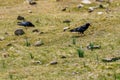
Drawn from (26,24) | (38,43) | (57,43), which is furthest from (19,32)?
(57,43)

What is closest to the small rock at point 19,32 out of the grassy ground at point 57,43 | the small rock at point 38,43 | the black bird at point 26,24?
the grassy ground at point 57,43

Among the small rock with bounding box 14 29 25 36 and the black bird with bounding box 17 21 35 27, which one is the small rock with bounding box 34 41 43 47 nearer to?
the small rock with bounding box 14 29 25 36

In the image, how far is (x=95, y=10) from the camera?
90.2ft

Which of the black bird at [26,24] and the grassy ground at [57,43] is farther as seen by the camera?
the black bird at [26,24]

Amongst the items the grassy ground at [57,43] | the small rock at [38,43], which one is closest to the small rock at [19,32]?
the grassy ground at [57,43]

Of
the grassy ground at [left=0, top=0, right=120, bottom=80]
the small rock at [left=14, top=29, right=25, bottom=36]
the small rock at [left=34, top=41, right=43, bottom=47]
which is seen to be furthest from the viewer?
the small rock at [left=14, top=29, right=25, bottom=36]

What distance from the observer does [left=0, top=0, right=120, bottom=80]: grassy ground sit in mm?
14781

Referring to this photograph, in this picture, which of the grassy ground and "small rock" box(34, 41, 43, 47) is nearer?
the grassy ground

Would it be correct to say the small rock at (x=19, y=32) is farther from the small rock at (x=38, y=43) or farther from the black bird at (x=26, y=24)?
the small rock at (x=38, y=43)

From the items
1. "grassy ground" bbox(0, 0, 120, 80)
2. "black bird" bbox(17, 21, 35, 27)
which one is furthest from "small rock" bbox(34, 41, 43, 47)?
"black bird" bbox(17, 21, 35, 27)

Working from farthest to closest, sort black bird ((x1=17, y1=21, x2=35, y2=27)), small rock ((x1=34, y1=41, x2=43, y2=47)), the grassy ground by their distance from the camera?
black bird ((x1=17, y1=21, x2=35, y2=27))
small rock ((x1=34, y1=41, x2=43, y2=47))
the grassy ground

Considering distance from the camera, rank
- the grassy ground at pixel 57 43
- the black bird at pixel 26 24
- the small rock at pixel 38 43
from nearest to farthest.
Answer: the grassy ground at pixel 57 43, the small rock at pixel 38 43, the black bird at pixel 26 24

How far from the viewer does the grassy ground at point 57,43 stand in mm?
14781

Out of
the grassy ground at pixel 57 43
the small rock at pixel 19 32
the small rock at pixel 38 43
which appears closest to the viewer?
the grassy ground at pixel 57 43
